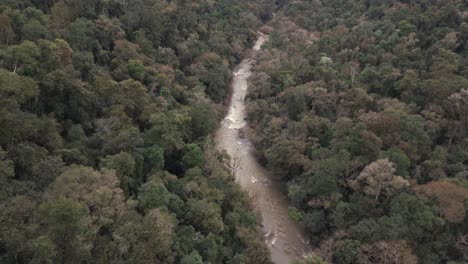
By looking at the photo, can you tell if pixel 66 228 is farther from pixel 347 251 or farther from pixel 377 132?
pixel 377 132

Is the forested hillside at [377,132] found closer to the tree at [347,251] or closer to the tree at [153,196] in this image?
the tree at [347,251]

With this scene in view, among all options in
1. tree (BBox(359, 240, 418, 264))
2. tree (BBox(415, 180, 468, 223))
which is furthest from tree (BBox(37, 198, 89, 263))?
tree (BBox(415, 180, 468, 223))

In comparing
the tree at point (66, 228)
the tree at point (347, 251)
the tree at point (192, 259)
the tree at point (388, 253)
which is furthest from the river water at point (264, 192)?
the tree at point (66, 228)

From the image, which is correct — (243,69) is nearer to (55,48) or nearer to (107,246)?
(55,48)

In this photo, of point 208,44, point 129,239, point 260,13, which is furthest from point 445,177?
point 260,13

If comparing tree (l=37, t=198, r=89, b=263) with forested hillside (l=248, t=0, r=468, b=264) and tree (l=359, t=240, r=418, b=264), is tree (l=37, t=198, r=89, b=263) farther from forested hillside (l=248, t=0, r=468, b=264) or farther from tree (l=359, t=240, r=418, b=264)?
tree (l=359, t=240, r=418, b=264)

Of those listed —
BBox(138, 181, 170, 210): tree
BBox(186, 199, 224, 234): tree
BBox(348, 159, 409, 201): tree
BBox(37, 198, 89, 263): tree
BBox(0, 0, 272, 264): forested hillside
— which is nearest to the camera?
BBox(37, 198, 89, 263): tree
